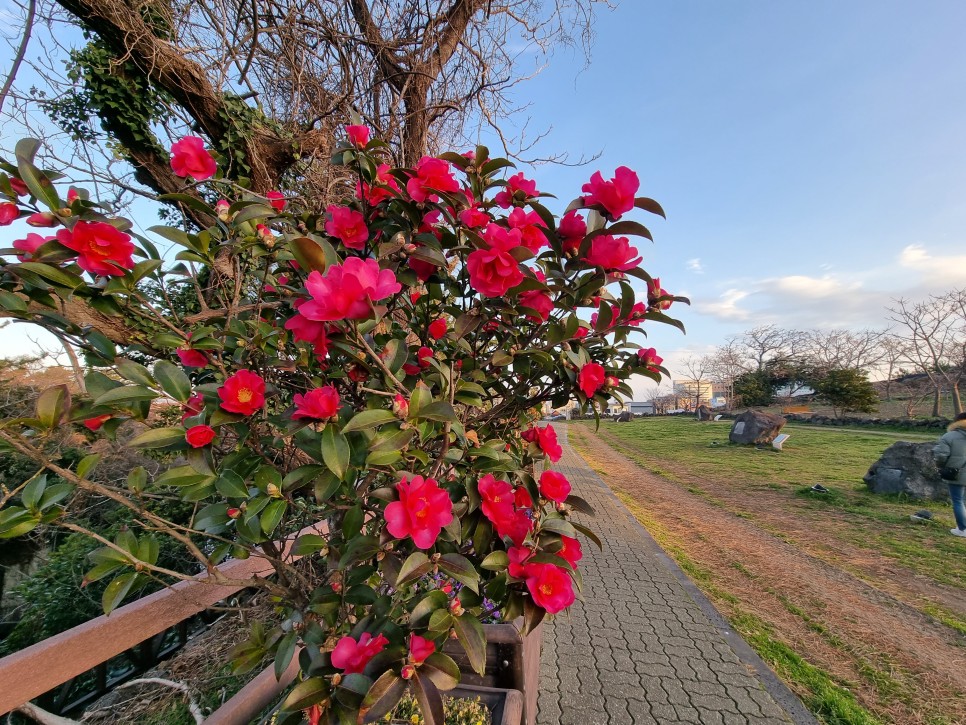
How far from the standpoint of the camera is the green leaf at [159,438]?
2.65 feet

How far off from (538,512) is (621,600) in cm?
328

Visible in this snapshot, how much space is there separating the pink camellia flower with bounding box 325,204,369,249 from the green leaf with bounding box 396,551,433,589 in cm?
78

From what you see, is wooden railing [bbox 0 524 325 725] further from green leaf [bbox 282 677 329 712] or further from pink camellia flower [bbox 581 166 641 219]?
pink camellia flower [bbox 581 166 641 219]

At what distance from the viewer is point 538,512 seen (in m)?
1.13

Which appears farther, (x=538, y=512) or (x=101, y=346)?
(x=538, y=512)

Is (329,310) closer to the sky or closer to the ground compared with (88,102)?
closer to the ground

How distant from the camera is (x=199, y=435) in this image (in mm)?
822

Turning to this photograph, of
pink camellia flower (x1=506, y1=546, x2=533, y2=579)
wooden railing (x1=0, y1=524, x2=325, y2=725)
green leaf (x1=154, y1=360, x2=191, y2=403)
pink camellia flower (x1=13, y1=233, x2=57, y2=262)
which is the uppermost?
pink camellia flower (x1=13, y1=233, x2=57, y2=262)

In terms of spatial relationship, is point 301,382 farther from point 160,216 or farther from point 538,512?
point 160,216

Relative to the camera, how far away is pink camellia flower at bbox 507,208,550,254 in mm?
1047

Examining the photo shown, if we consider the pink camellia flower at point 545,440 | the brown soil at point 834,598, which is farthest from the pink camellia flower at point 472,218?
the brown soil at point 834,598

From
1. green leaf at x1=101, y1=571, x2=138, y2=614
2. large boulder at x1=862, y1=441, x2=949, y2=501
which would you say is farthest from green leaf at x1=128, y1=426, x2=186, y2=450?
large boulder at x1=862, y1=441, x2=949, y2=501

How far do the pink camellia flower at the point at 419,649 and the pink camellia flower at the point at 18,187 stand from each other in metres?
1.20

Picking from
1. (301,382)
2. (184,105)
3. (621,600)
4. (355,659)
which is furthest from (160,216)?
(621,600)
